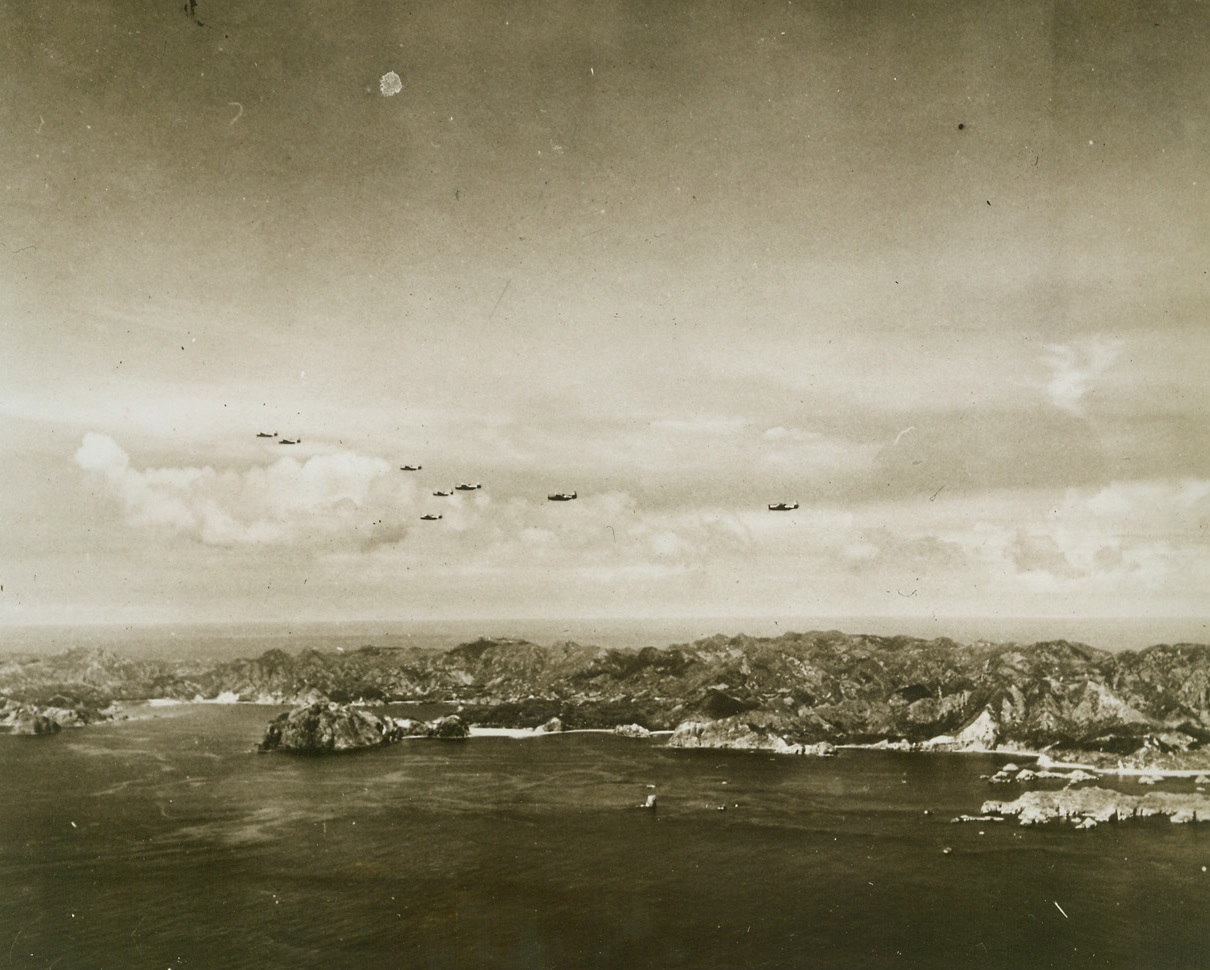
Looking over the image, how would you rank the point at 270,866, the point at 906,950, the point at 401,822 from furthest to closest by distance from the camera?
the point at 401,822 < the point at 270,866 < the point at 906,950

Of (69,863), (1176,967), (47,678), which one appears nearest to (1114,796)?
(1176,967)

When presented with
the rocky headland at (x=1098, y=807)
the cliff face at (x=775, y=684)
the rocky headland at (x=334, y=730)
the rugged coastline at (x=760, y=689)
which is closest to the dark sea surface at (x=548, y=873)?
the rocky headland at (x=1098, y=807)

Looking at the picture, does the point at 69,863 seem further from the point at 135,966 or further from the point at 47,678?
the point at 47,678

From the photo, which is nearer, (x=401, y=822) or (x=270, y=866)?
(x=270, y=866)

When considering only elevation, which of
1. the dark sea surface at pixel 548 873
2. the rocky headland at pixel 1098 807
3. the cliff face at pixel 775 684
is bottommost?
the dark sea surface at pixel 548 873

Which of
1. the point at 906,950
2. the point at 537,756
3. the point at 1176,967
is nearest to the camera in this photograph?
the point at 1176,967

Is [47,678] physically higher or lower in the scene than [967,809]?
higher

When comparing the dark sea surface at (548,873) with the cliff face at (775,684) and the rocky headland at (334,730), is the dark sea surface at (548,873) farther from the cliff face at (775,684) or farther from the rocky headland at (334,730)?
the cliff face at (775,684)

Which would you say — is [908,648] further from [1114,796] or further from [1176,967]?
[1176,967]
